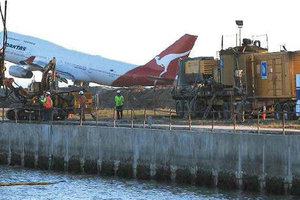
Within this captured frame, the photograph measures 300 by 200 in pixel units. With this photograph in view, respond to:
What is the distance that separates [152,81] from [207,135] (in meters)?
49.3

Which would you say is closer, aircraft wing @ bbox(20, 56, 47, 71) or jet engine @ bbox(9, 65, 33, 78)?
aircraft wing @ bbox(20, 56, 47, 71)

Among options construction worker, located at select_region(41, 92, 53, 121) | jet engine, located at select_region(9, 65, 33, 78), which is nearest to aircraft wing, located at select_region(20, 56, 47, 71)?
jet engine, located at select_region(9, 65, 33, 78)

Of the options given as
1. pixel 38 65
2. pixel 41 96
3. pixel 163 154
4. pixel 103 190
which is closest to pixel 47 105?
pixel 41 96

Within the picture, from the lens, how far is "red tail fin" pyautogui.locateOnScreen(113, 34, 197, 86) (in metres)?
75.1

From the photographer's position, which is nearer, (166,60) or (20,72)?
(166,60)

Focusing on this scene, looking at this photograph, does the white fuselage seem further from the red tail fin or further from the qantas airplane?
the red tail fin

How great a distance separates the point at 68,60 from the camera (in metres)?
77.6

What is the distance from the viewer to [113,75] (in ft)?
254

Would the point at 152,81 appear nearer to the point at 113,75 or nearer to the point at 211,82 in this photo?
the point at 113,75

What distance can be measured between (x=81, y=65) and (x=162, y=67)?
885 cm

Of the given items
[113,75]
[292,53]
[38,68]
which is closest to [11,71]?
[38,68]

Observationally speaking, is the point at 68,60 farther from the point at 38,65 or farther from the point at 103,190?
the point at 103,190

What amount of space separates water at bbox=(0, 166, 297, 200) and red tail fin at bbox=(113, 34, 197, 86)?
4340 cm

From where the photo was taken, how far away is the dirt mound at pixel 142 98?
73.2 meters
